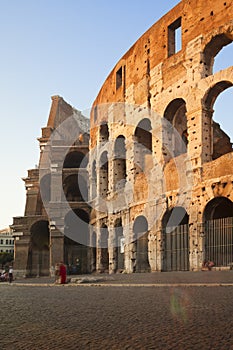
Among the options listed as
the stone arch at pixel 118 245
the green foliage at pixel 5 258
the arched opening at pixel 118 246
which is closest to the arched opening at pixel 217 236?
the arched opening at pixel 118 246

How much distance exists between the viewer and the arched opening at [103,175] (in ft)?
79.4

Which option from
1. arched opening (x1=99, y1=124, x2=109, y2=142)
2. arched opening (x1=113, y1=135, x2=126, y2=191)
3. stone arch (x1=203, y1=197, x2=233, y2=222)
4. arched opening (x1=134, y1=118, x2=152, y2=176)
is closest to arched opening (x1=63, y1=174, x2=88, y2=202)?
arched opening (x1=99, y1=124, x2=109, y2=142)

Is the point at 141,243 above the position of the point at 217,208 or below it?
below

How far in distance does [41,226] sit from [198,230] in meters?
15.9

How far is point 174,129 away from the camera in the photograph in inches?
712

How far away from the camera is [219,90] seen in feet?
51.3

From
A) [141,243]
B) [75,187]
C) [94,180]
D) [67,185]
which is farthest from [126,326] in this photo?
[75,187]

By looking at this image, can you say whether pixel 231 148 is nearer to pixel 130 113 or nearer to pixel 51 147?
pixel 130 113

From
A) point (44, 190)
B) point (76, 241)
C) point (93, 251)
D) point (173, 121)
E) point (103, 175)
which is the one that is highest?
point (173, 121)

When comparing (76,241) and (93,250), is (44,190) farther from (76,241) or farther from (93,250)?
(93,250)

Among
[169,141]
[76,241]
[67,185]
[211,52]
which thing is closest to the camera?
[211,52]

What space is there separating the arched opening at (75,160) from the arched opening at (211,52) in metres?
14.8

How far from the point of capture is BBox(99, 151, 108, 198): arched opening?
24188mm

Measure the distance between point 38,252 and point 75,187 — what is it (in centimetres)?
573
